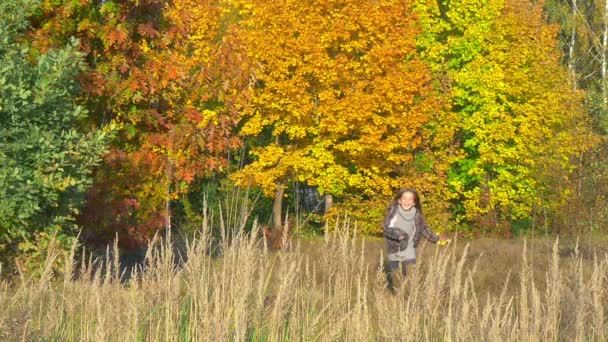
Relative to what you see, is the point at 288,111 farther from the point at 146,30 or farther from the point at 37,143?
the point at 37,143

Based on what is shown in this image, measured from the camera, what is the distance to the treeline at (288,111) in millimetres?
10180

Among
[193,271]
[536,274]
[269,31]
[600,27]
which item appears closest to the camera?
[193,271]

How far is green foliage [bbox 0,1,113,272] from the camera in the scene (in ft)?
31.6

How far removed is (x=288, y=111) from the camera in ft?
84.7

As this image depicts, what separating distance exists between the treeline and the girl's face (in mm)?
2444

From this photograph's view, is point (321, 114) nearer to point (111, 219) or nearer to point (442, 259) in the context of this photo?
point (111, 219)

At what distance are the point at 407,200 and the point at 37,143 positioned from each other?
167 inches

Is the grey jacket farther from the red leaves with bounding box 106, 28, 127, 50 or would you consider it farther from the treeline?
the red leaves with bounding box 106, 28, 127, 50

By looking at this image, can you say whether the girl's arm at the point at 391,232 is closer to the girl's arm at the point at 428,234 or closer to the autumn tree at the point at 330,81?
the girl's arm at the point at 428,234

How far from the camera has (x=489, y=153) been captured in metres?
29.7

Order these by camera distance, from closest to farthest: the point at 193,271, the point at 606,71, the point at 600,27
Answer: the point at 193,271 → the point at 606,71 → the point at 600,27

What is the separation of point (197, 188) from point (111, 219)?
15374mm

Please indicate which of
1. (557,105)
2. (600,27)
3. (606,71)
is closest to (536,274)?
(557,105)

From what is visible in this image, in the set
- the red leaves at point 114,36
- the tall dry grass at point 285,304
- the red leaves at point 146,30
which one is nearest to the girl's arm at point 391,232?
the red leaves at point 146,30
